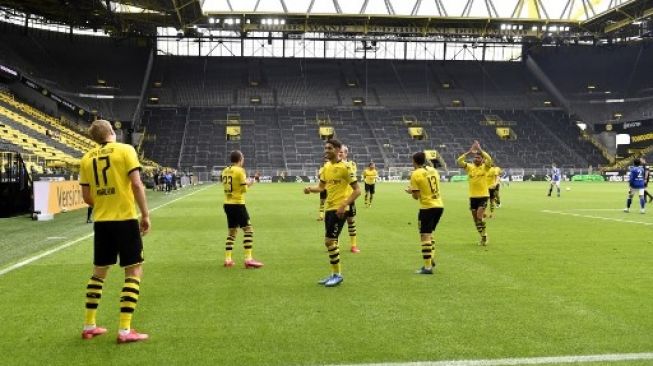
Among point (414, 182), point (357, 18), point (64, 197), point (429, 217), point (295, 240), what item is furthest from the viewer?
point (357, 18)

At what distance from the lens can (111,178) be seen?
6.08 meters

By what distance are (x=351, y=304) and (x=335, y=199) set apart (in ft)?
6.52

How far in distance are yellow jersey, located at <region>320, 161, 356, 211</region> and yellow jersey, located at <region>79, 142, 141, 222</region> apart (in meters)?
3.66

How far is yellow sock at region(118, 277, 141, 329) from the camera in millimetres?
6113

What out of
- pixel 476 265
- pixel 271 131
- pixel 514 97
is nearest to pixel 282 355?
pixel 476 265

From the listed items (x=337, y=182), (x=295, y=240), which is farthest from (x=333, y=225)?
(x=295, y=240)

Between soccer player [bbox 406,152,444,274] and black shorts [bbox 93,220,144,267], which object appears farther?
soccer player [bbox 406,152,444,274]

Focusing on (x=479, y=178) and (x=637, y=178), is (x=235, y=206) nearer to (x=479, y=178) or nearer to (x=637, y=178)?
(x=479, y=178)

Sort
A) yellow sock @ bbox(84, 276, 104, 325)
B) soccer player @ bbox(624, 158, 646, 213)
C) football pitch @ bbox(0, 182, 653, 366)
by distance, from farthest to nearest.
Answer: soccer player @ bbox(624, 158, 646, 213)
yellow sock @ bbox(84, 276, 104, 325)
football pitch @ bbox(0, 182, 653, 366)

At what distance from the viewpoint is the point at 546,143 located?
248 ft

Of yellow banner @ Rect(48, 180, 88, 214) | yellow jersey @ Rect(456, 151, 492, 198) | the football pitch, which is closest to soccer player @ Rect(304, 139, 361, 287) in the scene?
the football pitch

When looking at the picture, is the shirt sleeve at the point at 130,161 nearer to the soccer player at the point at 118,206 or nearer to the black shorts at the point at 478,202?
the soccer player at the point at 118,206

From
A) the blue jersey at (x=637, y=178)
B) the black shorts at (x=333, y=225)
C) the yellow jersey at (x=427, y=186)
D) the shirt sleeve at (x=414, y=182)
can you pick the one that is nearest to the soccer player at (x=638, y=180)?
the blue jersey at (x=637, y=178)

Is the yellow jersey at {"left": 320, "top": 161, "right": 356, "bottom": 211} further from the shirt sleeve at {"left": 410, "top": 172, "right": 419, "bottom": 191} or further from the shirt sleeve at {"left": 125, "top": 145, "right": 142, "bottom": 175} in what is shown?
the shirt sleeve at {"left": 125, "top": 145, "right": 142, "bottom": 175}
